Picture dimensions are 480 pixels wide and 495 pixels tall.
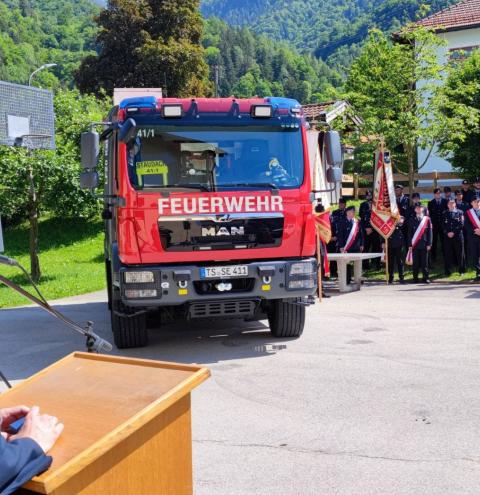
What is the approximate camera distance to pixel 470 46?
34.9 meters

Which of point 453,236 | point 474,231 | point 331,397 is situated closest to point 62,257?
point 453,236

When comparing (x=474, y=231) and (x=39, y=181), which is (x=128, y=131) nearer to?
(x=474, y=231)

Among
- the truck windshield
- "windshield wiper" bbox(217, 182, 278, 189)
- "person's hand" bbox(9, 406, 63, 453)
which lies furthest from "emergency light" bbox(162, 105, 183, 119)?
"person's hand" bbox(9, 406, 63, 453)

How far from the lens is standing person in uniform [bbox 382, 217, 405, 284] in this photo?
1584cm

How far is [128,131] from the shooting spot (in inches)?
320

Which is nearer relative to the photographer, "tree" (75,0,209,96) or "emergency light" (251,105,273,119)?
"emergency light" (251,105,273,119)

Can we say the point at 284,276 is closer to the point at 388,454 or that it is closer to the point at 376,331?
the point at 376,331

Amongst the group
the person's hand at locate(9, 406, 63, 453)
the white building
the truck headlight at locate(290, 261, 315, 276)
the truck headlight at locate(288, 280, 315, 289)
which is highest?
the white building

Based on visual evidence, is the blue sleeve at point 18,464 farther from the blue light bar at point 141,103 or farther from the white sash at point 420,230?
→ the white sash at point 420,230

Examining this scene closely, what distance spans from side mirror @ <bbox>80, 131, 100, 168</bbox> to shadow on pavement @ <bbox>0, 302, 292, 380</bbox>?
7.53 ft

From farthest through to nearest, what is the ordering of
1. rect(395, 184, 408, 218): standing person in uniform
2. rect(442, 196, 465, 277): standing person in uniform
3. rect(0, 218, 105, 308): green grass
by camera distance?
rect(0, 218, 105, 308): green grass, rect(395, 184, 408, 218): standing person in uniform, rect(442, 196, 465, 277): standing person in uniform

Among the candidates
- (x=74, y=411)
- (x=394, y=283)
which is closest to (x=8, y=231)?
(x=394, y=283)

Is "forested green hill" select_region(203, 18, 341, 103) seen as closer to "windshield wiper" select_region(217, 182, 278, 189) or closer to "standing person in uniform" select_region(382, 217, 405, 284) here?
"standing person in uniform" select_region(382, 217, 405, 284)

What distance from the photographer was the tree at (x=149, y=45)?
44406mm
